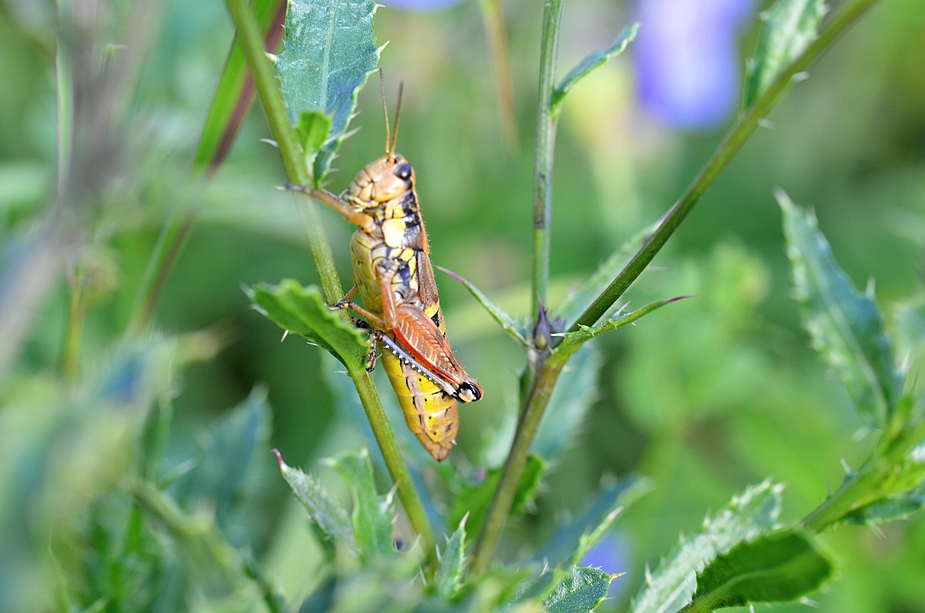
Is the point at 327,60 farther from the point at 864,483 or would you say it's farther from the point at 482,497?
the point at 864,483

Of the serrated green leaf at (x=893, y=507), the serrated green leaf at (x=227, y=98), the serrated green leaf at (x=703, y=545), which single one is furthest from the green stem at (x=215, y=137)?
the serrated green leaf at (x=893, y=507)

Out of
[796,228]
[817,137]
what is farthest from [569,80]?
[817,137]

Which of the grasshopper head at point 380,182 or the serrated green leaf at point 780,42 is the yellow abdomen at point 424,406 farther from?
the serrated green leaf at point 780,42

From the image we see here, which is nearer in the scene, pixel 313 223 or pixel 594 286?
pixel 313 223

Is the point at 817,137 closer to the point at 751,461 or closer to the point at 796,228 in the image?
the point at 751,461

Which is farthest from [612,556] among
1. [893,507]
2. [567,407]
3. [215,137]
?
[215,137]
